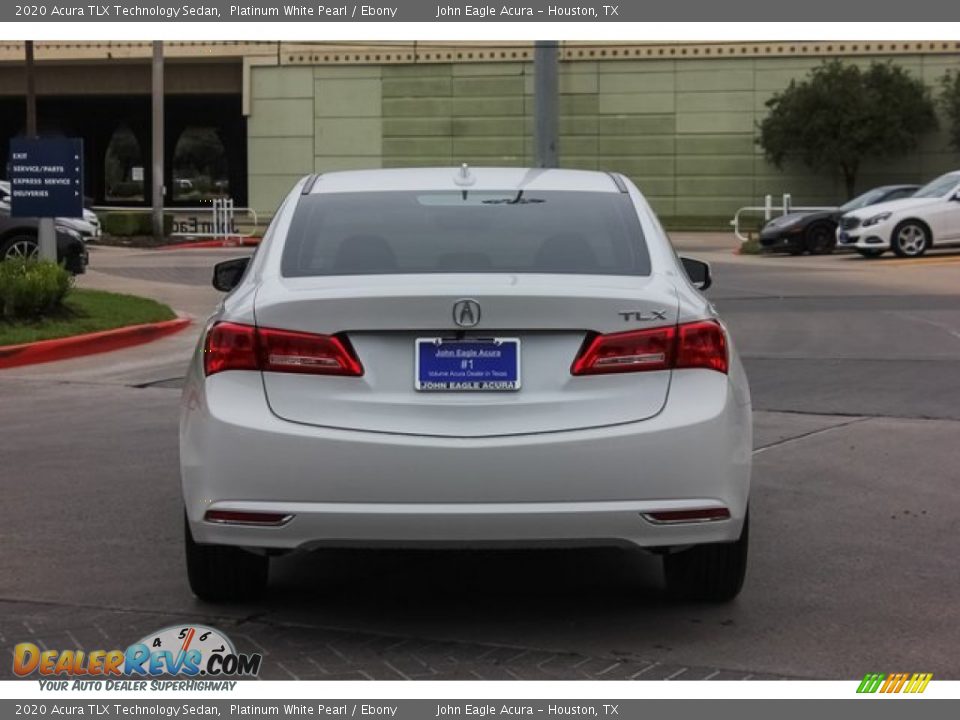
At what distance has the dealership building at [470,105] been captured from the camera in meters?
45.7

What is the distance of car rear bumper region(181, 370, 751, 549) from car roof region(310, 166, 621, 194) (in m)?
1.44

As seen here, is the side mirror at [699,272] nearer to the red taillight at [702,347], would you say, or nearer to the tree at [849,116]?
the red taillight at [702,347]

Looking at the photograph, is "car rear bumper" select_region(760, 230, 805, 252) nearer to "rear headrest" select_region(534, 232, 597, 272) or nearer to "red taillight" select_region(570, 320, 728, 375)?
"rear headrest" select_region(534, 232, 597, 272)

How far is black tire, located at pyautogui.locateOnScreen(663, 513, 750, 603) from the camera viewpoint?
5.83 metres

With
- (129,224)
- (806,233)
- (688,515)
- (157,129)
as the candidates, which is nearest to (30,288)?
(688,515)

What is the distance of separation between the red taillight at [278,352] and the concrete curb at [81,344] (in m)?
9.15

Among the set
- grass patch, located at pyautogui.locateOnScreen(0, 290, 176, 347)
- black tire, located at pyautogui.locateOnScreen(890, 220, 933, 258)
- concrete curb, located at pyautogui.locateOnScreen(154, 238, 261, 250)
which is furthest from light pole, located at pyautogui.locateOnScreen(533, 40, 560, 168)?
concrete curb, located at pyautogui.locateOnScreen(154, 238, 261, 250)

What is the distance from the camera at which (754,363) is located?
13.8 metres

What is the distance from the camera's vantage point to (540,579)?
6.43 meters

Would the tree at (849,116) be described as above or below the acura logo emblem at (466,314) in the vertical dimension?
above

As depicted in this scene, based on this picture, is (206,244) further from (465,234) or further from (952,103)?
(465,234)

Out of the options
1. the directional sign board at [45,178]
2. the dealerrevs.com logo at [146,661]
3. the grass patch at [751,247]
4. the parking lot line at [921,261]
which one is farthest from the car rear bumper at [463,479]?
the grass patch at [751,247]

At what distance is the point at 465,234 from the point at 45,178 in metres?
12.8
